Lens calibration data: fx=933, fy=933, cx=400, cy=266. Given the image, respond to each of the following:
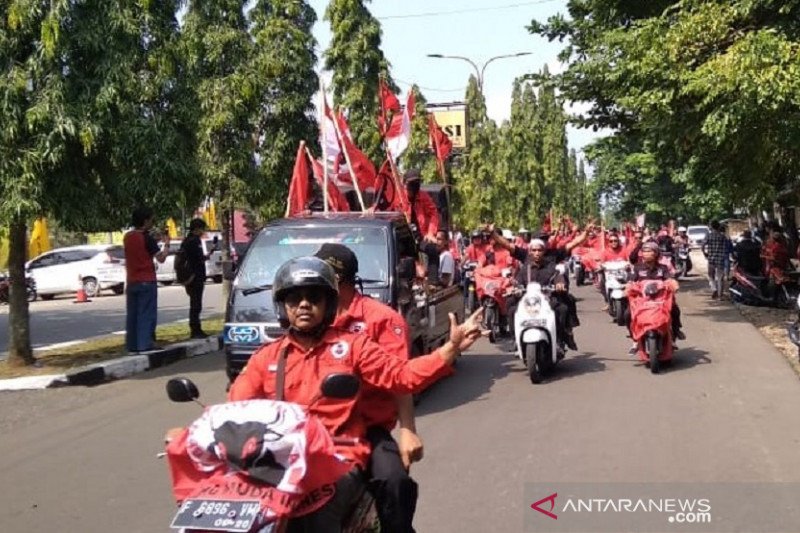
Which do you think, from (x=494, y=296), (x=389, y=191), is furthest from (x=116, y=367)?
(x=494, y=296)

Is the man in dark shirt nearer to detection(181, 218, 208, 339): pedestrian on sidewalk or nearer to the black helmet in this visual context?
detection(181, 218, 208, 339): pedestrian on sidewalk

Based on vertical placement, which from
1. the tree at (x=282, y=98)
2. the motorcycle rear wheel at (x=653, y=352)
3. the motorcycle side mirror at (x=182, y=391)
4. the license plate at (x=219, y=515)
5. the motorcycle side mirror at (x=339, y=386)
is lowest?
the motorcycle rear wheel at (x=653, y=352)

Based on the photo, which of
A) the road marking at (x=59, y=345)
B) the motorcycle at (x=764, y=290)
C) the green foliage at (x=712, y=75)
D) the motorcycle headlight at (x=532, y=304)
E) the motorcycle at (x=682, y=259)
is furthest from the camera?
the motorcycle at (x=682, y=259)

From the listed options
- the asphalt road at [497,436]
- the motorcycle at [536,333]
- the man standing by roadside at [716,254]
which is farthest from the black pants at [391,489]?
the man standing by roadside at [716,254]

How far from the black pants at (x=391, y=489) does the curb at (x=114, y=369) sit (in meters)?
7.77

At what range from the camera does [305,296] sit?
348cm

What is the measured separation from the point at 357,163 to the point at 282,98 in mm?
6212

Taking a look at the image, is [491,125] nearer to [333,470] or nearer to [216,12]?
[216,12]

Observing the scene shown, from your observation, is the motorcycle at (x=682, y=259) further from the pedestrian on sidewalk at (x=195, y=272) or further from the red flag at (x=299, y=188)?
the red flag at (x=299, y=188)

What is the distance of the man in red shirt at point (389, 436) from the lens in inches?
140

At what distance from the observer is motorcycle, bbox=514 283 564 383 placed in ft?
32.5

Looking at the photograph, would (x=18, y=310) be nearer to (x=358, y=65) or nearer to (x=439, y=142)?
(x=439, y=142)

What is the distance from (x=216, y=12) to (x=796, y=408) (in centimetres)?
1382

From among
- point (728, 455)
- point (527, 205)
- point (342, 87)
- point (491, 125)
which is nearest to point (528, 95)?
point (527, 205)
